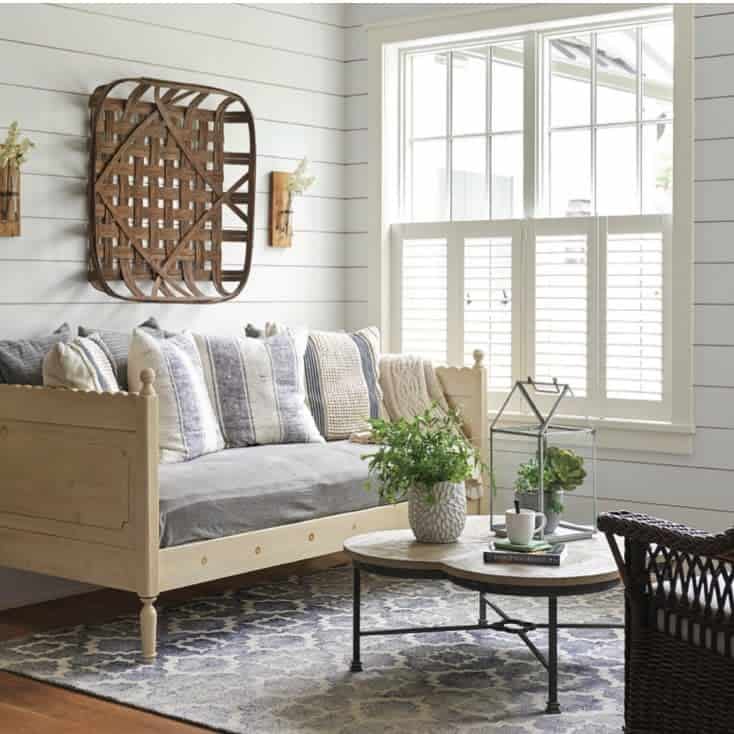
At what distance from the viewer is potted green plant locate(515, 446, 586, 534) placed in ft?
12.8

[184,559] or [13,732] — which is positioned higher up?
[184,559]

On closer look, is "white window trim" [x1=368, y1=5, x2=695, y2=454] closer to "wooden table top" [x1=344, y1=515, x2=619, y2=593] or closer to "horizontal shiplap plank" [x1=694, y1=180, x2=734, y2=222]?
"horizontal shiplap plank" [x1=694, y1=180, x2=734, y2=222]

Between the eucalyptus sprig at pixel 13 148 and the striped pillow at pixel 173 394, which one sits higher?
the eucalyptus sprig at pixel 13 148

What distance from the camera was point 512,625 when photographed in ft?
13.8

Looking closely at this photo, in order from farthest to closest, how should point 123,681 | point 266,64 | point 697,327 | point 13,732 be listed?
1. point 266,64
2. point 697,327
3. point 123,681
4. point 13,732

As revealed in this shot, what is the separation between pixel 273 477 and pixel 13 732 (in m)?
1.37

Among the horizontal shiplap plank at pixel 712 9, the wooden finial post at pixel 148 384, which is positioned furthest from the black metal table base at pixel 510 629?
the horizontal shiplap plank at pixel 712 9

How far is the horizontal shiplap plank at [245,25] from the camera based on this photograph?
5.03 m

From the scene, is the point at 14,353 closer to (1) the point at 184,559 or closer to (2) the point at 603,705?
(1) the point at 184,559

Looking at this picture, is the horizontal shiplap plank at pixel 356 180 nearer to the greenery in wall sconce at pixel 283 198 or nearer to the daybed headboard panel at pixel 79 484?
the greenery in wall sconce at pixel 283 198

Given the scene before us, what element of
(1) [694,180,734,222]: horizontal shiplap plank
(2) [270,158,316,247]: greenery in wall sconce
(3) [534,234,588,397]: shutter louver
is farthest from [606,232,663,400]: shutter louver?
(2) [270,158,316,247]: greenery in wall sconce

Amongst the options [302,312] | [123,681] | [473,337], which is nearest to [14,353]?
[123,681]

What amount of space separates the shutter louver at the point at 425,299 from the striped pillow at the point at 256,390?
0.92 m

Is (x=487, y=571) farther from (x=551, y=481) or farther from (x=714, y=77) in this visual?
(x=714, y=77)
